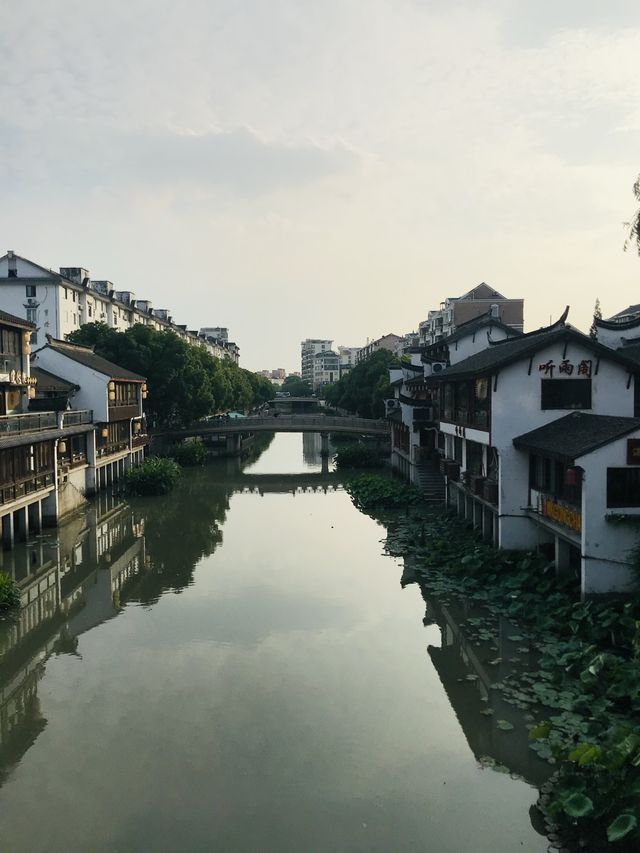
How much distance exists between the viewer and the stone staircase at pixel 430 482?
36.8 meters

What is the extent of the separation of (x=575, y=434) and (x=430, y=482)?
18.5 meters

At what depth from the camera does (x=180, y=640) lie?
17859 millimetres

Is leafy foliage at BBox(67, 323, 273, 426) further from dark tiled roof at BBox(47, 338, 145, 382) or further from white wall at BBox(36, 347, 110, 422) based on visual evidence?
white wall at BBox(36, 347, 110, 422)

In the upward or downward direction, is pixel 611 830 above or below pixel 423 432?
below

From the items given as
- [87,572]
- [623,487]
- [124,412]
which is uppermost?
[124,412]

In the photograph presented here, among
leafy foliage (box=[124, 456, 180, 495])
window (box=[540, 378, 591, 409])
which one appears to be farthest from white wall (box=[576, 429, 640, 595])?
leafy foliage (box=[124, 456, 180, 495])

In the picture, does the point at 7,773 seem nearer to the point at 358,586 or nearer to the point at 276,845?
the point at 276,845

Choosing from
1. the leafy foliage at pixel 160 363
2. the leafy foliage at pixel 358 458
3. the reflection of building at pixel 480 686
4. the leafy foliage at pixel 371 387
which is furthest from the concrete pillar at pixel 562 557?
the leafy foliage at pixel 371 387

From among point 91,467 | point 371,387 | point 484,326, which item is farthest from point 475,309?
point 91,467

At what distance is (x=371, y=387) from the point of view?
68750 mm

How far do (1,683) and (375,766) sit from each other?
28.7 feet

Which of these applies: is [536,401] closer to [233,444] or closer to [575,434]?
[575,434]

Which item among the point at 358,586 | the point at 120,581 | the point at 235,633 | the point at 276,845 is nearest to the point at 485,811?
the point at 276,845

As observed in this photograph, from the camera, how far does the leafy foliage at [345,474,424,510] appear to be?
121 feet
